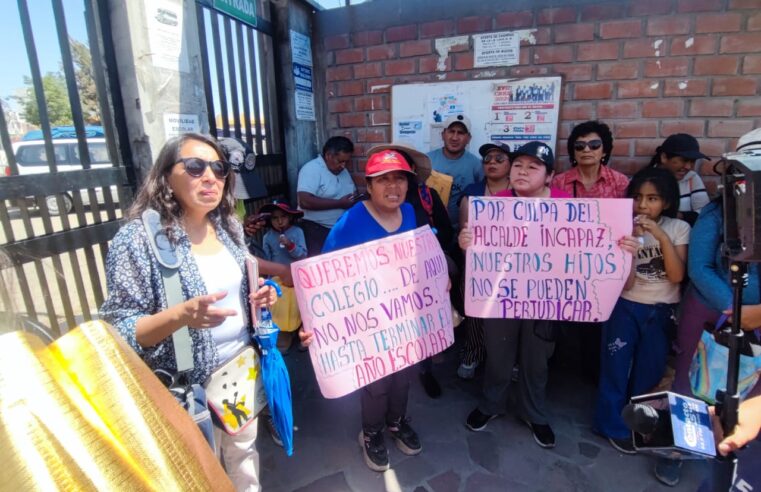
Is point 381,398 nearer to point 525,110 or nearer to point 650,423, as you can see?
point 650,423

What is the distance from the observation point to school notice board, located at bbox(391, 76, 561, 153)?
3400 mm

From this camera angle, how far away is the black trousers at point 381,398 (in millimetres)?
2410

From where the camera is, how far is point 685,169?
2863 mm

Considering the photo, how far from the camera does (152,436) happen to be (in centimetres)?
72

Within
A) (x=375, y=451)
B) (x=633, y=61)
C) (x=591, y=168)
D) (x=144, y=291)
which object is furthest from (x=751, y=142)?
(x=144, y=291)

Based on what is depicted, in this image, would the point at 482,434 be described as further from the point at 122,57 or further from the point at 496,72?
the point at 122,57

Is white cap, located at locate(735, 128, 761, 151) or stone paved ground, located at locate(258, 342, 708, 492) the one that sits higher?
white cap, located at locate(735, 128, 761, 151)

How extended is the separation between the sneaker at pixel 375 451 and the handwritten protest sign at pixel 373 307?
51 centimetres

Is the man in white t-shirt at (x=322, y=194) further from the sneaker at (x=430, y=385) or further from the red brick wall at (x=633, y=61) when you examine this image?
the sneaker at (x=430, y=385)

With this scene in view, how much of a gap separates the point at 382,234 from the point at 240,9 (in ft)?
8.46

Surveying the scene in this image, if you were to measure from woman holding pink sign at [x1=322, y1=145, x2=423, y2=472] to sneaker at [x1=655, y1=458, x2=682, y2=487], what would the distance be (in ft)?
4.54

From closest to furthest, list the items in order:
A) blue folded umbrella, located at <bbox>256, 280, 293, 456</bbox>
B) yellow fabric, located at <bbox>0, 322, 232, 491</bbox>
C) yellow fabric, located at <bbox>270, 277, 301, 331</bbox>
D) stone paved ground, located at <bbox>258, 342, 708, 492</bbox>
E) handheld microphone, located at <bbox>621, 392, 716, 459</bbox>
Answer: yellow fabric, located at <bbox>0, 322, 232, 491</bbox>, handheld microphone, located at <bbox>621, 392, 716, 459</bbox>, blue folded umbrella, located at <bbox>256, 280, 293, 456</bbox>, stone paved ground, located at <bbox>258, 342, 708, 492</bbox>, yellow fabric, located at <bbox>270, 277, 301, 331</bbox>

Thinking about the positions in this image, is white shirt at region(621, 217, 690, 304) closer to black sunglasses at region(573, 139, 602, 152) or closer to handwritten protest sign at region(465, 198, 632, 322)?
handwritten protest sign at region(465, 198, 632, 322)

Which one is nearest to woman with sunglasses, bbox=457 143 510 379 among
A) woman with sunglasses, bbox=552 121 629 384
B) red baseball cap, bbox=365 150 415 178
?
woman with sunglasses, bbox=552 121 629 384
